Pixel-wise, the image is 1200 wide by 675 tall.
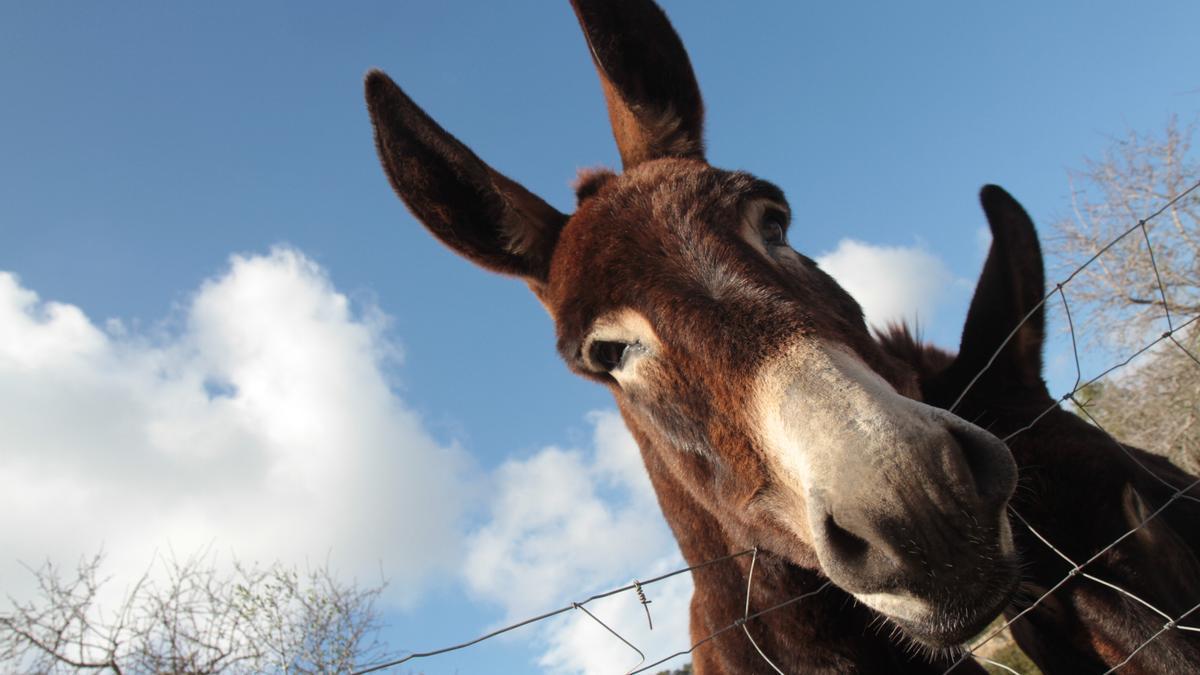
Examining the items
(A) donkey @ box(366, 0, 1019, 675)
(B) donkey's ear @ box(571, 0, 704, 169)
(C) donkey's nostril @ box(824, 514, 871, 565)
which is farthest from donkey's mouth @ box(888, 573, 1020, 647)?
(B) donkey's ear @ box(571, 0, 704, 169)

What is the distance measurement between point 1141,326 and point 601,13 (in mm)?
25417

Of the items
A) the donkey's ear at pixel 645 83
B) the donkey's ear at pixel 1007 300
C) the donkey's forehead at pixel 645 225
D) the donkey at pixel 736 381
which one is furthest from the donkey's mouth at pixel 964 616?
the donkey's ear at pixel 645 83

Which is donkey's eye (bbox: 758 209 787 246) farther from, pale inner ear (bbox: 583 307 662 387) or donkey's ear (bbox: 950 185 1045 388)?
donkey's ear (bbox: 950 185 1045 388)

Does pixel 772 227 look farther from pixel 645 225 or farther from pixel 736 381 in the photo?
pixel 736 381

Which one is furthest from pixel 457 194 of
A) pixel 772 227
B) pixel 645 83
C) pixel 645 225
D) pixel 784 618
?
pixel 784 618

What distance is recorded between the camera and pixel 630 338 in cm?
262

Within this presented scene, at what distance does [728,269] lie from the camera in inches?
95.7

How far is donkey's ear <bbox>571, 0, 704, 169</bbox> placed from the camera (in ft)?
12.5

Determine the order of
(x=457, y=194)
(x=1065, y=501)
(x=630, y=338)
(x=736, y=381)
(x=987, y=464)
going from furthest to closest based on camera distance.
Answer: (x=457, y=194), (x=1065, y=501), (x=630, y=338), (x=736, y=381), (x=987, y=464)

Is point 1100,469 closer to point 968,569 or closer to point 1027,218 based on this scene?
point 1027,218

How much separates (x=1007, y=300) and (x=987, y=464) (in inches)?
84.5

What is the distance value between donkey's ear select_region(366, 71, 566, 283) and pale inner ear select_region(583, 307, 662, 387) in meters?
0.91

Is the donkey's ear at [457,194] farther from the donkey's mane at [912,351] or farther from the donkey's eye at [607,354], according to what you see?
the donkey's mane at [912,351]

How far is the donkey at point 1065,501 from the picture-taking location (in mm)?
2709
